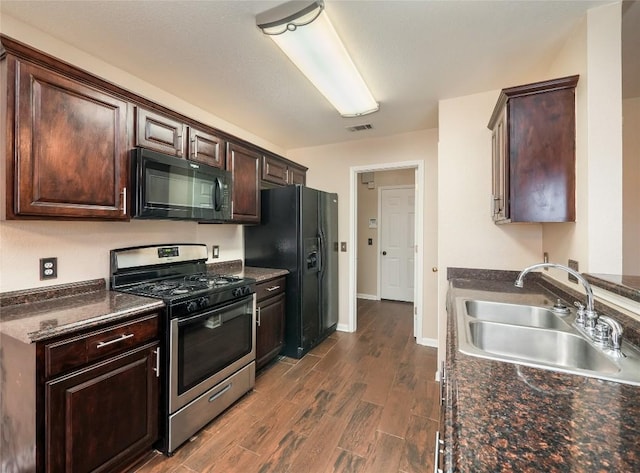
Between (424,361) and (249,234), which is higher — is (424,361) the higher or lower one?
the lower one

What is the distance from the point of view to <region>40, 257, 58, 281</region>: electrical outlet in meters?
1.65

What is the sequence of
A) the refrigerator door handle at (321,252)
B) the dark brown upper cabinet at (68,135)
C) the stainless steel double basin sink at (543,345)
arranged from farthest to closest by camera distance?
the refrigerator door handle at (321,252) < the dark brown upper cabinet at (68,135) < the stainless steel double basin sink at (543,345)

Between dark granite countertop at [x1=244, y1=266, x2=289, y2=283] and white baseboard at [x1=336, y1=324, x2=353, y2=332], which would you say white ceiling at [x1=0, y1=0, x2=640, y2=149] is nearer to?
dark granite countertop at [x1=244, y1=266, x2=289, y2=283]

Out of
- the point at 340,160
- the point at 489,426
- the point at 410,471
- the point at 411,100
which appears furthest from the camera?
the point at 340,160

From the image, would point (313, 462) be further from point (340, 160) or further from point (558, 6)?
point (340, 160)

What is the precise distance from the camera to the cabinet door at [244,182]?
2637 mm

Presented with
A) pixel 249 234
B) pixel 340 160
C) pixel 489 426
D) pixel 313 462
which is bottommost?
pixel 313 462

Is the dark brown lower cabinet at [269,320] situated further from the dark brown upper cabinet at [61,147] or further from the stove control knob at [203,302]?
the dark brown upper cabinet at [61,147]

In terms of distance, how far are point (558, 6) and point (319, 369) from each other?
3.03 meters

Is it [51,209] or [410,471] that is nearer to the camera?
[51,209]

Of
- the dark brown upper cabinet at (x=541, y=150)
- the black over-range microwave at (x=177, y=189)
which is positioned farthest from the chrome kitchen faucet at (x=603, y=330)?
the black over-range microwave at (x=177, y=189)

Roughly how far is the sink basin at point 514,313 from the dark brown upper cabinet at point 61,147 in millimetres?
2257

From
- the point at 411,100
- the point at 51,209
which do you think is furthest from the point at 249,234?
the point at 411,100

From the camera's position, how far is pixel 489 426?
0.63 metres
